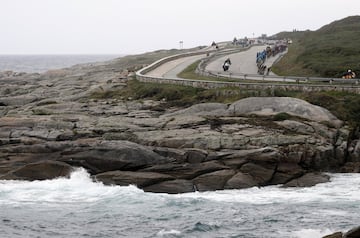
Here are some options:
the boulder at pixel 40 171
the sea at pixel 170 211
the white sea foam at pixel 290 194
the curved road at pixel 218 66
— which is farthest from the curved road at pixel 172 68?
the sea at pixel 170 211

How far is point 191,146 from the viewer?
35906 millimetres

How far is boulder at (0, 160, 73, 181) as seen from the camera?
3372cm

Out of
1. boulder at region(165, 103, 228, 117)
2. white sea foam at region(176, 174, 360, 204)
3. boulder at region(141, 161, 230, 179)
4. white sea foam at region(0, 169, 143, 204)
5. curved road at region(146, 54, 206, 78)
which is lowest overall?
white sea foam at region(176, 174, 360, 204)

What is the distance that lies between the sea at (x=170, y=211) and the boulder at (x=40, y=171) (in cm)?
38

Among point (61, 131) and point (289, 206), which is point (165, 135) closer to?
point (61, 131)

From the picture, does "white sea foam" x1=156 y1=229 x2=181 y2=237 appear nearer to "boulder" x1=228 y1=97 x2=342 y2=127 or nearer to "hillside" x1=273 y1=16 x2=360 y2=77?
"boulder" x1=228 y1=97 x2=342 y2=127

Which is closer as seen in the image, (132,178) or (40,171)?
(132,178)

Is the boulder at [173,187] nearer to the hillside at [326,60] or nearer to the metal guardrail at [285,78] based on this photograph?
the metal guardrail at [285,78]

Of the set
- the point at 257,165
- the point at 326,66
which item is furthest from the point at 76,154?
the point at 326,66

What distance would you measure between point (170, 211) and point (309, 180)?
8.96 metres

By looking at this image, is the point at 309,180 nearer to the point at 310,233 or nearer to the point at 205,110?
the point at 310,233

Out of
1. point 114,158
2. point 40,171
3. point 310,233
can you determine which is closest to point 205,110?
point 114,158

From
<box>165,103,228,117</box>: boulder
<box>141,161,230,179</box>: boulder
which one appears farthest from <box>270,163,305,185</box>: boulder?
<box>165,103,228,117</box>: boulder

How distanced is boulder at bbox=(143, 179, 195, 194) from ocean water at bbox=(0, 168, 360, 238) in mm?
580
